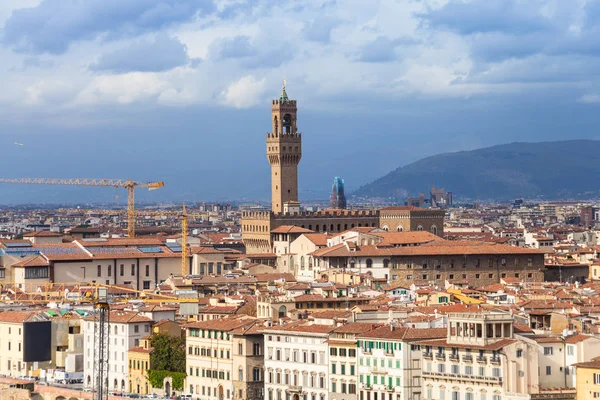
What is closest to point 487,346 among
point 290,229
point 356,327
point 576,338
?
point 576,338

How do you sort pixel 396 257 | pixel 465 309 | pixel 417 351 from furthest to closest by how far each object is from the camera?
pixel 396 257 → pixel 465 309 → pixel 417 351

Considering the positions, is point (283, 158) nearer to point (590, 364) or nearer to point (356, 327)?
point (356, 327)

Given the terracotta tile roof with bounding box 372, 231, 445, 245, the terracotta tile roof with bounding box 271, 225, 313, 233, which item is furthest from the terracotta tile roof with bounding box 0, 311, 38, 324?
the terracotta tile roof with bounding box 271, 225, 313, 233

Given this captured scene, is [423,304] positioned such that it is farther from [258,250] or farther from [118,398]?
[258,250]

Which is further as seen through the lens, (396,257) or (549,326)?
(396,257)

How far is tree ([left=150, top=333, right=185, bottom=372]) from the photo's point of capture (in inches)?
2638

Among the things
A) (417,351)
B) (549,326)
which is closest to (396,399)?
(417,351)

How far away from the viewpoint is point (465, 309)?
204 feet

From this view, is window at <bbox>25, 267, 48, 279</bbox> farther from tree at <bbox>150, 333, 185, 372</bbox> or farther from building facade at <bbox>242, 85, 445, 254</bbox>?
tree at <bbox>150, 333, 185, 372</bbox>

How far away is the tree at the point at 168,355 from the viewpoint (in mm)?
67000

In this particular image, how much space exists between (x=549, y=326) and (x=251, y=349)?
1058 cm

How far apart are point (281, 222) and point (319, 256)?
20.4 metres

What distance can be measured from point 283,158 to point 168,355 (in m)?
58.4

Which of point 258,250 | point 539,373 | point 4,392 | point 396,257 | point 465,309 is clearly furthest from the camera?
point 258,250
